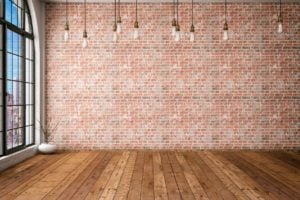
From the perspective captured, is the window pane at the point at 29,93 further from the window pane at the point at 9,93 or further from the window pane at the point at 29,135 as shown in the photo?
the window pane at the point at 9,93

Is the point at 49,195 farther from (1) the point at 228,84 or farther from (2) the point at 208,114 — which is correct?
(1) the point at 228,84

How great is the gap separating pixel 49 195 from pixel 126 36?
4.48 m

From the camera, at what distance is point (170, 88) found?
7.24 meters

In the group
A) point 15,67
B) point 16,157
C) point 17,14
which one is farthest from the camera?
point 17,14

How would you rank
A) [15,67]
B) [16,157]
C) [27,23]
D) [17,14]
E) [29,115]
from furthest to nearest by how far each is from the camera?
[29,115]
[27,23]
[17,14]
[15,67]
[16,157]

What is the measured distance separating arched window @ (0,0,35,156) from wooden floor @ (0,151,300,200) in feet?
1.99

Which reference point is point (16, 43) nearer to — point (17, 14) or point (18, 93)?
point (17, 14)

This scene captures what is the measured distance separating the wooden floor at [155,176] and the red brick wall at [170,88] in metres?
0.61

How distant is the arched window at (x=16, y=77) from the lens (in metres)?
5.52

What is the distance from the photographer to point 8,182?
4469 mm

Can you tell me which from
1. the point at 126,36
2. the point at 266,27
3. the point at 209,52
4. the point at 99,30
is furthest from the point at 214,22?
the point at 99,30

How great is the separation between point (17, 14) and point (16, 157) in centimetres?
295

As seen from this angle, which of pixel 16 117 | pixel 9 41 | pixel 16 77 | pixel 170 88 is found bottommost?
pixel 16 117

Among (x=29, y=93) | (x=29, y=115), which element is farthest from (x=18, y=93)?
(x=29, y=115)
